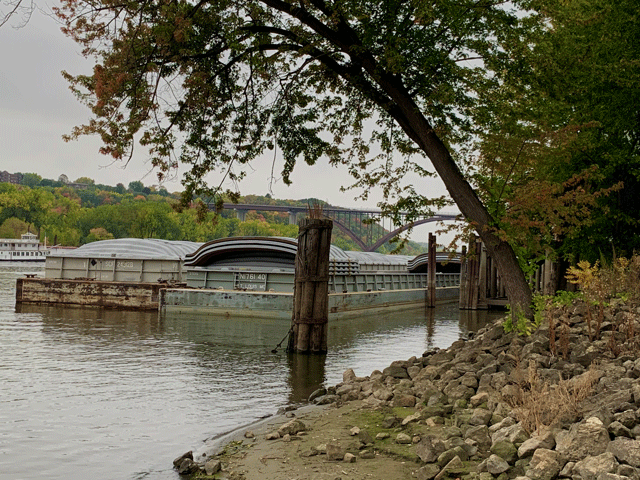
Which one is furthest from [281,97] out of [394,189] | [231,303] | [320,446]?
[231,303]

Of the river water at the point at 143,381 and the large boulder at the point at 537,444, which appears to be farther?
the river water at the point at 143,381

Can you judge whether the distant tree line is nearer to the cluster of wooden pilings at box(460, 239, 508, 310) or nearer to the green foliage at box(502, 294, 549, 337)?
the cluster of wooden pilings at box(460, 239, 508, 310)

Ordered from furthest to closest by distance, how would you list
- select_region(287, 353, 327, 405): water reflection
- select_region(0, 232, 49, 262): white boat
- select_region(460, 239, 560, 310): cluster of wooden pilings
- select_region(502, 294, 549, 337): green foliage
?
select_region(0, 232, 49, 262): white boat, select_region(460, 239, 560, 310): cluster of wooden pilings, select_region(287, 353, 327, 405): water reflection, select_region(502, 294, 549, 337): green foliage

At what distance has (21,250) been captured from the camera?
353 feet

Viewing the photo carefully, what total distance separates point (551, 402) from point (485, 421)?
33.1 inches

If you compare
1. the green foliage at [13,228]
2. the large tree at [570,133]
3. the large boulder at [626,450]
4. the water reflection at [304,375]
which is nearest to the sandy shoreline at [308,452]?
the large boulder at [626,450]

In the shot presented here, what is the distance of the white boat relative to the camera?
10538 cm

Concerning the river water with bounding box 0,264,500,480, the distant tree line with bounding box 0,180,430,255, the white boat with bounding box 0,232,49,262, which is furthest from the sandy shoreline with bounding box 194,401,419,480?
the white boat with bounding box 0,232,49,262

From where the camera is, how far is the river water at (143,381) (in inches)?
350

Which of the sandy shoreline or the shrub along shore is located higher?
the shrub along shore

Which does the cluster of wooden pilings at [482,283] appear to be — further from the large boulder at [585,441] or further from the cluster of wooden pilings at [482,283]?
the large boulder at [585,441]

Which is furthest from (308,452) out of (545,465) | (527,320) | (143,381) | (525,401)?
(143,381)

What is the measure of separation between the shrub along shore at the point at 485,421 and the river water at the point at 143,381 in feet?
3.54

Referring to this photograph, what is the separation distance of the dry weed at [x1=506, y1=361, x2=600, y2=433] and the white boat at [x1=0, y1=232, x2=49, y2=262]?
4111 inches
